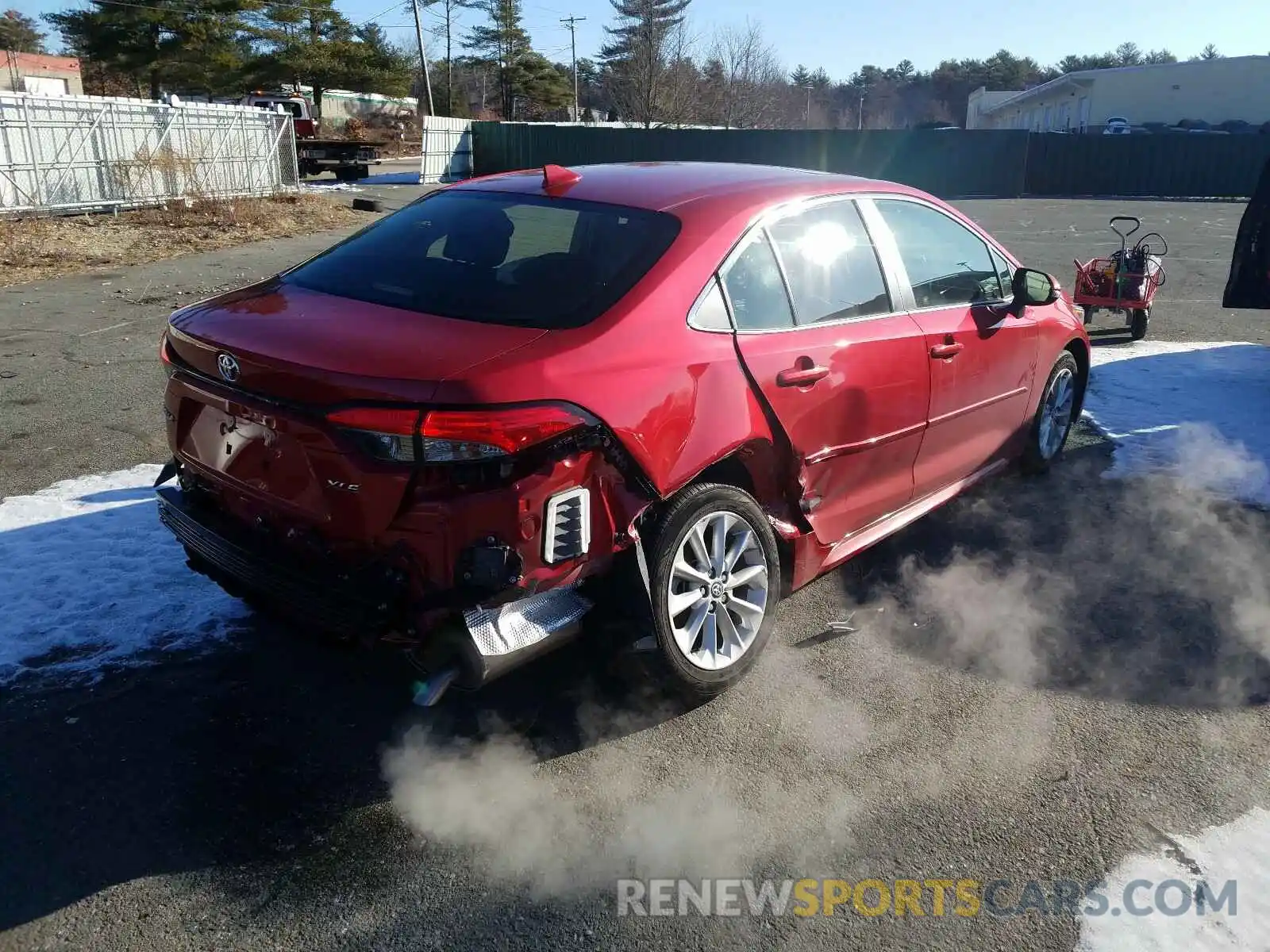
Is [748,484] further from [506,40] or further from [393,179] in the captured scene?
[506,40]

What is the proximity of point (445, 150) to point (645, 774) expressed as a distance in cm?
3322

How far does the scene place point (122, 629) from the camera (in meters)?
3.67

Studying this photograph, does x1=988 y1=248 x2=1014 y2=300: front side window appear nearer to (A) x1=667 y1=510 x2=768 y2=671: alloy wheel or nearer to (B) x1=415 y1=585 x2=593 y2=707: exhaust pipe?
(A) x1=667 y1=510 x2=768 y2=671: alloy wheel

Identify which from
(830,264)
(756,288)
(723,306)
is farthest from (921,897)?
(830,264)

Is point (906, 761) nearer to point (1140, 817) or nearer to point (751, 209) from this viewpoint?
point (1140, 817)

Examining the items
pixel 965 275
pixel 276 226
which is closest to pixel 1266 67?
pixel 276 226

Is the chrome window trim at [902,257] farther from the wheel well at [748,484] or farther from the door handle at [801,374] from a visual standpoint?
the wheel well at [748,484]

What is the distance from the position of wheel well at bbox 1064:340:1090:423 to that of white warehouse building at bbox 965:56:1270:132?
51.8 meters

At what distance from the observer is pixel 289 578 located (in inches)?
112

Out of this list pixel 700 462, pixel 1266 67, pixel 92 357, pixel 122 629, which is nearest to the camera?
pixel 700 462

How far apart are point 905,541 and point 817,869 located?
93.9 inches

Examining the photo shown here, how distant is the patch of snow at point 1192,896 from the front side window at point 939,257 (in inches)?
89.1

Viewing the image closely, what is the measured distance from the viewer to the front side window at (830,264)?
11.8 feet

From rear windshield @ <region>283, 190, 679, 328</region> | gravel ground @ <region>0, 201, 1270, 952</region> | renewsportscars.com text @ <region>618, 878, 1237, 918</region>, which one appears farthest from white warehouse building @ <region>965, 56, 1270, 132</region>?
renewsportscars.com text @ <region>618, 878, 1237, 918</region>
